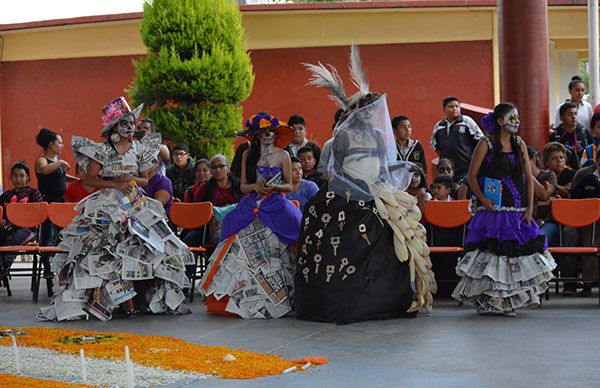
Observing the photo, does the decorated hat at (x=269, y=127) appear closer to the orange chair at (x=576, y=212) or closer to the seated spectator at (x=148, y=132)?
the seated spectator at (x=148, y=132)

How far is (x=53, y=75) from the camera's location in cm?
2144

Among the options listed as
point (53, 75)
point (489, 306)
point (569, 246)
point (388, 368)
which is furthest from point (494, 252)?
point (53, 75)

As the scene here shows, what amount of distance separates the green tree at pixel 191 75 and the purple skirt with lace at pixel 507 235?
7398 millimetres

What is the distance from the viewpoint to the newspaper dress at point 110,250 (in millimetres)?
11094

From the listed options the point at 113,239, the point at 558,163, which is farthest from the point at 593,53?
the point at 113,239

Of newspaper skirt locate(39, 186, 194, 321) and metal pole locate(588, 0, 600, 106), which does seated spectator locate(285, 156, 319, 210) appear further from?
metal pole locate(588, 0, 600, 106)

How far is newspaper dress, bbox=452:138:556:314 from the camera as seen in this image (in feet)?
34.4

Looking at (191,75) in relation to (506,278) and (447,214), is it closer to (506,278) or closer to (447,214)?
(447,214)

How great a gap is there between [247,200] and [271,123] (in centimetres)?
82

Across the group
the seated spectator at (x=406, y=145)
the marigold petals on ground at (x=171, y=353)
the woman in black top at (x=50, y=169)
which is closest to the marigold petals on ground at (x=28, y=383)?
the marigold petals on ground at (x=171, y=353)

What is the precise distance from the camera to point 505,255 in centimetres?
1055

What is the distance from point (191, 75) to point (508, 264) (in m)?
8.02

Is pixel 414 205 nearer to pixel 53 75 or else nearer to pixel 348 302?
pixel 348 302

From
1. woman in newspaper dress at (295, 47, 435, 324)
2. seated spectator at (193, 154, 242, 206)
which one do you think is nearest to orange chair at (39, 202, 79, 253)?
seated spectator at (193, 154, 242, 206)
